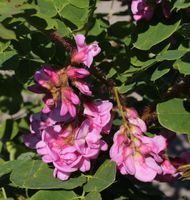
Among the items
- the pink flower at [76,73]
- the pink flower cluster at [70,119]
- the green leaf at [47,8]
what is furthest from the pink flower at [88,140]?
the green leaf at [47,8]

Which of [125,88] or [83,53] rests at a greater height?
[83,53]

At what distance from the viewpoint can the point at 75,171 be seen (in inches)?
41.6

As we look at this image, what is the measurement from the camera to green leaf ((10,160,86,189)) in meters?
1.00

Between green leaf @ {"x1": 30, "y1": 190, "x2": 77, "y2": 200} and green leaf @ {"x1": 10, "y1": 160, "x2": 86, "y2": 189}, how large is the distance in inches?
0.5

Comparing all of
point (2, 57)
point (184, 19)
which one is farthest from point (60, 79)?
point (184, 19)

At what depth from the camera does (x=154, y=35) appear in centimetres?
107

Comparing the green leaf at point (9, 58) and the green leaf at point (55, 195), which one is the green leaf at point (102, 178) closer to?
the green leaf at point (55, 195)

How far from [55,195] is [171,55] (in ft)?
1.05

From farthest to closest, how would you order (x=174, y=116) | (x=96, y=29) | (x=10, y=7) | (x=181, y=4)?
(x=96, y=29) < (x=174, y=116) < (x=181, y=4) < (x=10, y=7)

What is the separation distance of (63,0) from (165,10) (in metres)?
0.19

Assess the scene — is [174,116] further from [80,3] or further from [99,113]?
[80,3]

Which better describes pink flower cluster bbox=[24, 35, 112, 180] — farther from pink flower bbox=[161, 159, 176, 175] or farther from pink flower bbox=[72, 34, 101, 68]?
pink flower bbox=[161, 159, 176, 175]

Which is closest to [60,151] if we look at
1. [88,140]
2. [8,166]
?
[88,140]

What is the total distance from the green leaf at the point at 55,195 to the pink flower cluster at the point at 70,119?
0.03m
